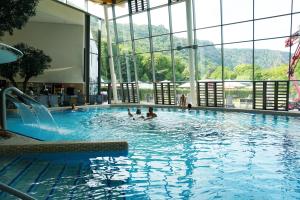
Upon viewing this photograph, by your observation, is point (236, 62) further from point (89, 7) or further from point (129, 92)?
point (89, 7)

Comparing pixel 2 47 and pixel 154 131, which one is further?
pixel 154 131

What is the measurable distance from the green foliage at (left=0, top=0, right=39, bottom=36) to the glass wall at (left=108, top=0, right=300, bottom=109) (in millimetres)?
9361

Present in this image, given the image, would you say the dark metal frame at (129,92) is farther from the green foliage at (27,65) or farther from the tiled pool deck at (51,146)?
the tiled pool deck at (51,146)

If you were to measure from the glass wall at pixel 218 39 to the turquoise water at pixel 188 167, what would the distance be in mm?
5419

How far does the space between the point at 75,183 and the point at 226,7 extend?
40.7ft

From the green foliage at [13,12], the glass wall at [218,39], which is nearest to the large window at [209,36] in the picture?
the glass wall at [218,39]

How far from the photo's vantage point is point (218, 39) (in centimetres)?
1506

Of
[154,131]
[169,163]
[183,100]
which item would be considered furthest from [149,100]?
[169,163]

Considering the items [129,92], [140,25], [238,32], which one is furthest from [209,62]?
[129,92]

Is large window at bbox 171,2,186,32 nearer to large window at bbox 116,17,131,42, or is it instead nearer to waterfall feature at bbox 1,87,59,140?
large window at bbox 116,17,131,42

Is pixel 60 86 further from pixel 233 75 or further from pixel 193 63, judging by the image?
pixel 233 75

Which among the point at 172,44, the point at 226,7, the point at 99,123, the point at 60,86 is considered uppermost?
the point at 226,7

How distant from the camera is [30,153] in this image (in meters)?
5.05

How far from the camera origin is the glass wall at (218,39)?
13.5m
